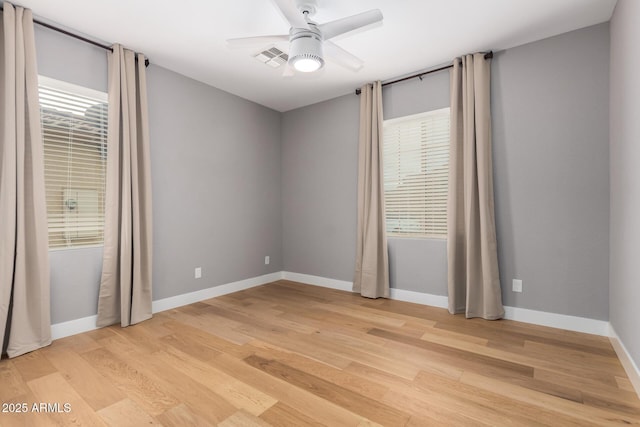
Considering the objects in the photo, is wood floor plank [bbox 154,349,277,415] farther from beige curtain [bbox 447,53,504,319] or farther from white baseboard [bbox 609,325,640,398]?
beige curtain [bbox 447,53,504,319]

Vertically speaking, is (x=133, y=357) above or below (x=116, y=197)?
below

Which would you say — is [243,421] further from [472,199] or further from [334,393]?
[472,199]

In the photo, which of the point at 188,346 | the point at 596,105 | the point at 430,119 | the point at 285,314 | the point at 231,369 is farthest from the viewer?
the point at 430,119

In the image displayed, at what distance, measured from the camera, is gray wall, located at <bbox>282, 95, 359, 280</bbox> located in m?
4.25

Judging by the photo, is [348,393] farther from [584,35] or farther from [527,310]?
[584,35]

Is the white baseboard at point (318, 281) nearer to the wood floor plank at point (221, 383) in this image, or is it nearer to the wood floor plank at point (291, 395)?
the wood floor plank at point (291, 395)

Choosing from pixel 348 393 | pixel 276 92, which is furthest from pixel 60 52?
pixel 348 393

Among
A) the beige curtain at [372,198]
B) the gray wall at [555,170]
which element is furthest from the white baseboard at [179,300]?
the gray wall at [555,170]

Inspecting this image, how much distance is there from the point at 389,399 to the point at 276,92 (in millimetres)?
3732

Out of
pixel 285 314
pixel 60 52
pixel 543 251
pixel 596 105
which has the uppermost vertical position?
pixel 60 52

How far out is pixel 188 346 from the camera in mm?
2480

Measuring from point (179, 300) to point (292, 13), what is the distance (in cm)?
311

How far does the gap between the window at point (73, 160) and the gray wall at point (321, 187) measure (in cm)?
251

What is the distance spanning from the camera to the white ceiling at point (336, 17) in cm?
239
